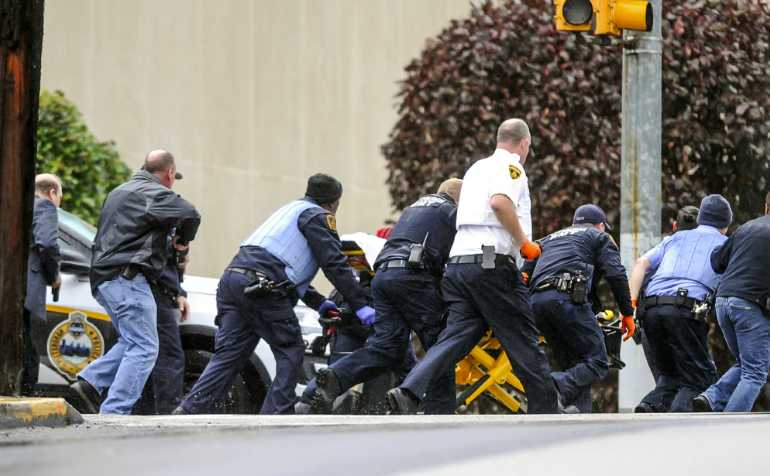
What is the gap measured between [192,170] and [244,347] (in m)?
7.08

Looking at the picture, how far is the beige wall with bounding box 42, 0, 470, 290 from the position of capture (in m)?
14.6

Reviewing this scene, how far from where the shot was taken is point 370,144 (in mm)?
17047

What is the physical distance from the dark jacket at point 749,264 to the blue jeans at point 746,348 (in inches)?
2.6

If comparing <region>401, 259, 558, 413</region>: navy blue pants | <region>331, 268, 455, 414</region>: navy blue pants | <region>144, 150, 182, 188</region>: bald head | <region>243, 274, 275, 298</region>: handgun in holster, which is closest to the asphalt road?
<region>401, 259, 558, 413</region>: navy blue pants

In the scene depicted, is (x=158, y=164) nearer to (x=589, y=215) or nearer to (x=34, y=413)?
(x=589, y=215)

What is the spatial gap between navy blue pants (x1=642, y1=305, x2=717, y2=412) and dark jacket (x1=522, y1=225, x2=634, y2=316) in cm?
51

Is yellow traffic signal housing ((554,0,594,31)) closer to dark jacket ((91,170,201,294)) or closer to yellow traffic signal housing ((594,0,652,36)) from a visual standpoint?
yellow traffic signal housing ((594,0,652,36))

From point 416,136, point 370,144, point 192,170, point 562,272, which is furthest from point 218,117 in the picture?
point 562,272

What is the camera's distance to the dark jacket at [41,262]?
8523 millimetres

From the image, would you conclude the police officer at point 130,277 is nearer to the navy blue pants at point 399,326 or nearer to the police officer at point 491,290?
the navy blue pants at point 399,326

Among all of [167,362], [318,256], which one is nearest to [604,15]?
[318,256]

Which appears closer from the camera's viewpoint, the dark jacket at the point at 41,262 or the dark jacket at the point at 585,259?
the dark jacket at the point at 41,262

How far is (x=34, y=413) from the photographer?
589cm

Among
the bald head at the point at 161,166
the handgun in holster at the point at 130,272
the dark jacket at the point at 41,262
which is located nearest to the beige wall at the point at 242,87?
the bald head at the point at 161,166
